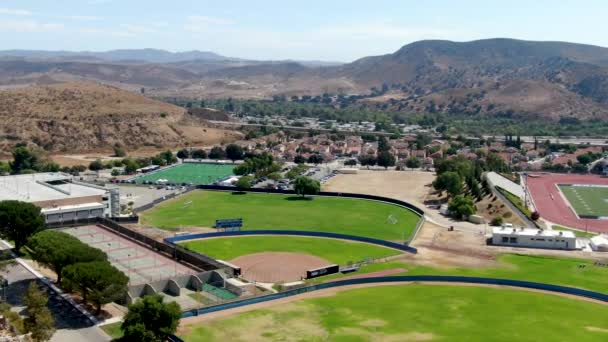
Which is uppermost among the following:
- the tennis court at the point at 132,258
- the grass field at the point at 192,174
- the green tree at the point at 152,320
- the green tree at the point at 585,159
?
the green tree at the point at 585,159

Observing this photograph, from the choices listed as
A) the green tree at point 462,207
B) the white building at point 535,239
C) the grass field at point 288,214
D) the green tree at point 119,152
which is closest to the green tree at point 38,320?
the grass field at point 288,214

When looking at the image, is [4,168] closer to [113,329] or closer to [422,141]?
[113,329]

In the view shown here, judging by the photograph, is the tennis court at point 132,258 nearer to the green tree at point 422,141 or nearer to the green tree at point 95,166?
the green tree at point 95,166

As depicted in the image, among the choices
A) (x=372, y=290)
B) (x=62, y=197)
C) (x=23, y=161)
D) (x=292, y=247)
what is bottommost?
(x=292, y=247)

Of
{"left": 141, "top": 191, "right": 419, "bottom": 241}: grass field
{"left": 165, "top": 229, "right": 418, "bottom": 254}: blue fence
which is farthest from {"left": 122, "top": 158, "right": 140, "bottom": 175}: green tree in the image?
{"left": 165, "top": 229, "right": 418, "bottom": 254}: blue fence

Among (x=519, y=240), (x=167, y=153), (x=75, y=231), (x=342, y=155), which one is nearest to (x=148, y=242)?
(x=75, y=231)

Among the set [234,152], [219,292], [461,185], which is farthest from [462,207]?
[234,152]

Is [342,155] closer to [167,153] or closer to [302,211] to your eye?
[167,153]
